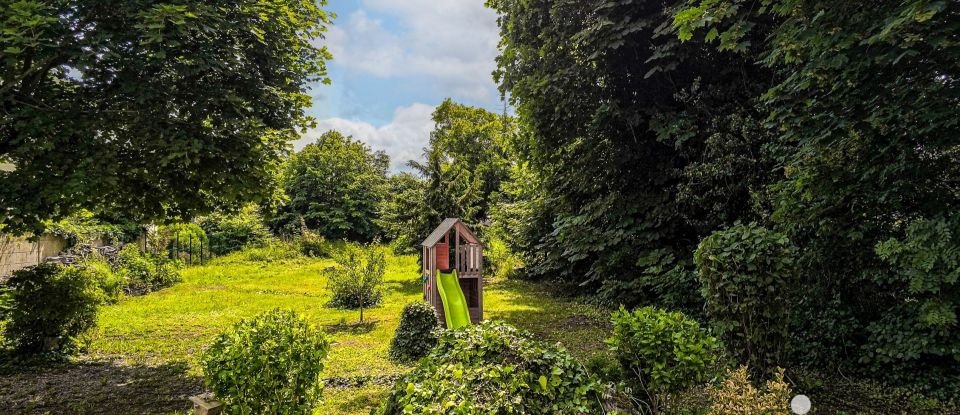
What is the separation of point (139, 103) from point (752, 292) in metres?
7.41

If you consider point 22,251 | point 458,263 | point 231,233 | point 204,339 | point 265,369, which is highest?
point 231,233

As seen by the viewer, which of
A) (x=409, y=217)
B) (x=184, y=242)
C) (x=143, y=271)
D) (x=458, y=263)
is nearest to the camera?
(x=458, y=263)

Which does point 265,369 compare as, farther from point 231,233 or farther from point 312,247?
point 231,233

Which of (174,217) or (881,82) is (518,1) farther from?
(174,217)

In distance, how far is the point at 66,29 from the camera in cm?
511

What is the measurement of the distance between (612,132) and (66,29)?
873 cm

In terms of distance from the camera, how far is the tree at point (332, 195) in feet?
93.1

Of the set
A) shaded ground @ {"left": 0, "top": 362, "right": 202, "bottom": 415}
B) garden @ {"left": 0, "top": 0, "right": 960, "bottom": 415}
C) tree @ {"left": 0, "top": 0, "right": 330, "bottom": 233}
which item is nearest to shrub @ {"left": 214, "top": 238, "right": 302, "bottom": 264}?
garden @ {"left": 0, "top": 0, "right": 960, "bottom": 415}

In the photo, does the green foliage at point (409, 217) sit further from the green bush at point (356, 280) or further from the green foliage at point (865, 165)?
the green foliage at point (865, 165)

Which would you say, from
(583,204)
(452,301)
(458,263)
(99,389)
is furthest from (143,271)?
(583,204)

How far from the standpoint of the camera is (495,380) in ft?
8.43

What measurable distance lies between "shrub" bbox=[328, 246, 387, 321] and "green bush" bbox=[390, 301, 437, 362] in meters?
3.64

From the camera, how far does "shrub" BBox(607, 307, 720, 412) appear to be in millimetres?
3646

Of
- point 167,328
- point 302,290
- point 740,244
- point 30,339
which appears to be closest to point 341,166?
point 302,290
